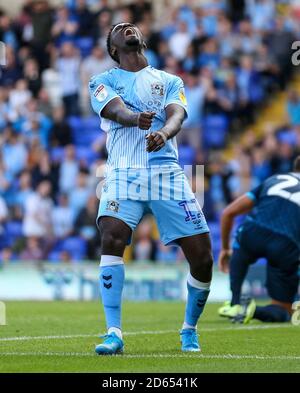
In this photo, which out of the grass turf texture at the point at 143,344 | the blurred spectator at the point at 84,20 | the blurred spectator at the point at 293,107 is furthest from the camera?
the blurred spectator at the point at 84,20

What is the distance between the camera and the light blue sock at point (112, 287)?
7.42 meters

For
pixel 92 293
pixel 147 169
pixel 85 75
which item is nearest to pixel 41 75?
pixel 85 75

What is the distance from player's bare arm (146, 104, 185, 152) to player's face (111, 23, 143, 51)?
20.0 inches

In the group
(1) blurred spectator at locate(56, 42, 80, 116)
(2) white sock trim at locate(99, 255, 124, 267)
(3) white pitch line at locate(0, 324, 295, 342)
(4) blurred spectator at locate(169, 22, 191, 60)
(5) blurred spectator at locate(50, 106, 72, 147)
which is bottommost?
(3) white pitch line at locate(0, 324, 295, 342)

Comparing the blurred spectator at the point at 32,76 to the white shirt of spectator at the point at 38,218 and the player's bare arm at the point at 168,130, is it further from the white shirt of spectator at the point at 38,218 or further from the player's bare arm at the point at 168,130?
the player's bare arm at the point at 168,130

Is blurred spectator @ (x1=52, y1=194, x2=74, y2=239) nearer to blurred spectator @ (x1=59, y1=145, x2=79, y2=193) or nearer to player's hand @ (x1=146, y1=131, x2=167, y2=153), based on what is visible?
blurred spectator @ (x1=59, y1=145, x2=79, y2=193)

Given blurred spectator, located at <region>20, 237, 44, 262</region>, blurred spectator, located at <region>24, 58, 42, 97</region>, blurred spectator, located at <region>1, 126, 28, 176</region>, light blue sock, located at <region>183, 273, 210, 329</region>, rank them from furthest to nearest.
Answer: blurred spectator, located at <region>24, 58, 42, 97</region> → blurred spectator, located at <region>1, 126, 28, 176</region> → blurred spectator, located at <region>20, 237, 44, 262</region> → light blue sock, located at <region>183, 273, 210, 329</region>

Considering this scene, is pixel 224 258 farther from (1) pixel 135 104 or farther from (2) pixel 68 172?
(2) pixel 68 172

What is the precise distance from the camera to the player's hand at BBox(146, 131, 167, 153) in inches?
285

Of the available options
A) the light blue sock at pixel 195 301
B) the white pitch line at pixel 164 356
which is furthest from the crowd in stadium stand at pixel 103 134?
the white pitch line at pixel 164 356

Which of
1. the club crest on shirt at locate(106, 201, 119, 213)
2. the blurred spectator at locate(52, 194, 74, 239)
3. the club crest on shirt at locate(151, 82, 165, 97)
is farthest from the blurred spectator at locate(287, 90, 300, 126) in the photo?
the club crest on shirt at locate(106, 201, 119, 213)

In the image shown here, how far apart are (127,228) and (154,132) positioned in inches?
27.8

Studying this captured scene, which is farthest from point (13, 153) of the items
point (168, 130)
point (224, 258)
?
point (168, 130)

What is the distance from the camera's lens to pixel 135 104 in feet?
25.3
